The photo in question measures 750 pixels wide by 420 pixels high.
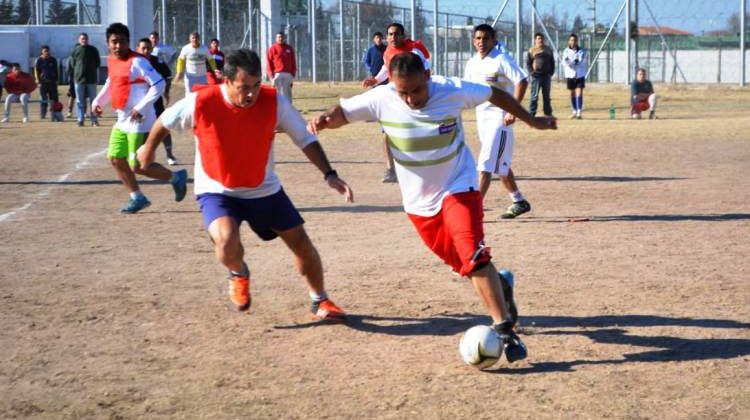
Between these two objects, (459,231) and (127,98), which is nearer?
(459,231)

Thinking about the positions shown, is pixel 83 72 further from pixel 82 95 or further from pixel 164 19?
pixel 164 19

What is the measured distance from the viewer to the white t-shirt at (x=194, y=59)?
886 inches

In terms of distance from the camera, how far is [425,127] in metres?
6.41

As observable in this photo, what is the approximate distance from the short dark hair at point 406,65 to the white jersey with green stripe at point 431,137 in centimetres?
24

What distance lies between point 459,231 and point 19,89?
79.7ft

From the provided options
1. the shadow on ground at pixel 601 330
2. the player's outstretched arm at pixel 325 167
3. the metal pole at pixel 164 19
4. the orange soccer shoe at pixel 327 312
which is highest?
the metal pole at pixel 164 19

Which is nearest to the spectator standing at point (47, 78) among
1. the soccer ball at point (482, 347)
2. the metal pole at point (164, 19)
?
the metal pole at point (164, 19)

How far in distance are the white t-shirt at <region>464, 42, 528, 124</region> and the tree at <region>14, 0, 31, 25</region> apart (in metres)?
42.8

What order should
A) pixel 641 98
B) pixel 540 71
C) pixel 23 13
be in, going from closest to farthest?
1. pixel 540 71
2. pixel 641 98
3. pixel 23 13

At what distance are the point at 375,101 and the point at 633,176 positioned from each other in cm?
980

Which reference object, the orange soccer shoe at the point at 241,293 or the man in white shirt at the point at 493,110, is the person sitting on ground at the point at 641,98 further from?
the orange soccer shoe at the point at 241,293

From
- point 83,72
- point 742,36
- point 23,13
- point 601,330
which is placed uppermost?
point 23,13

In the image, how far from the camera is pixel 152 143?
712 cm

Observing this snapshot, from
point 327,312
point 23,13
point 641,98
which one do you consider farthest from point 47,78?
point 23,13
